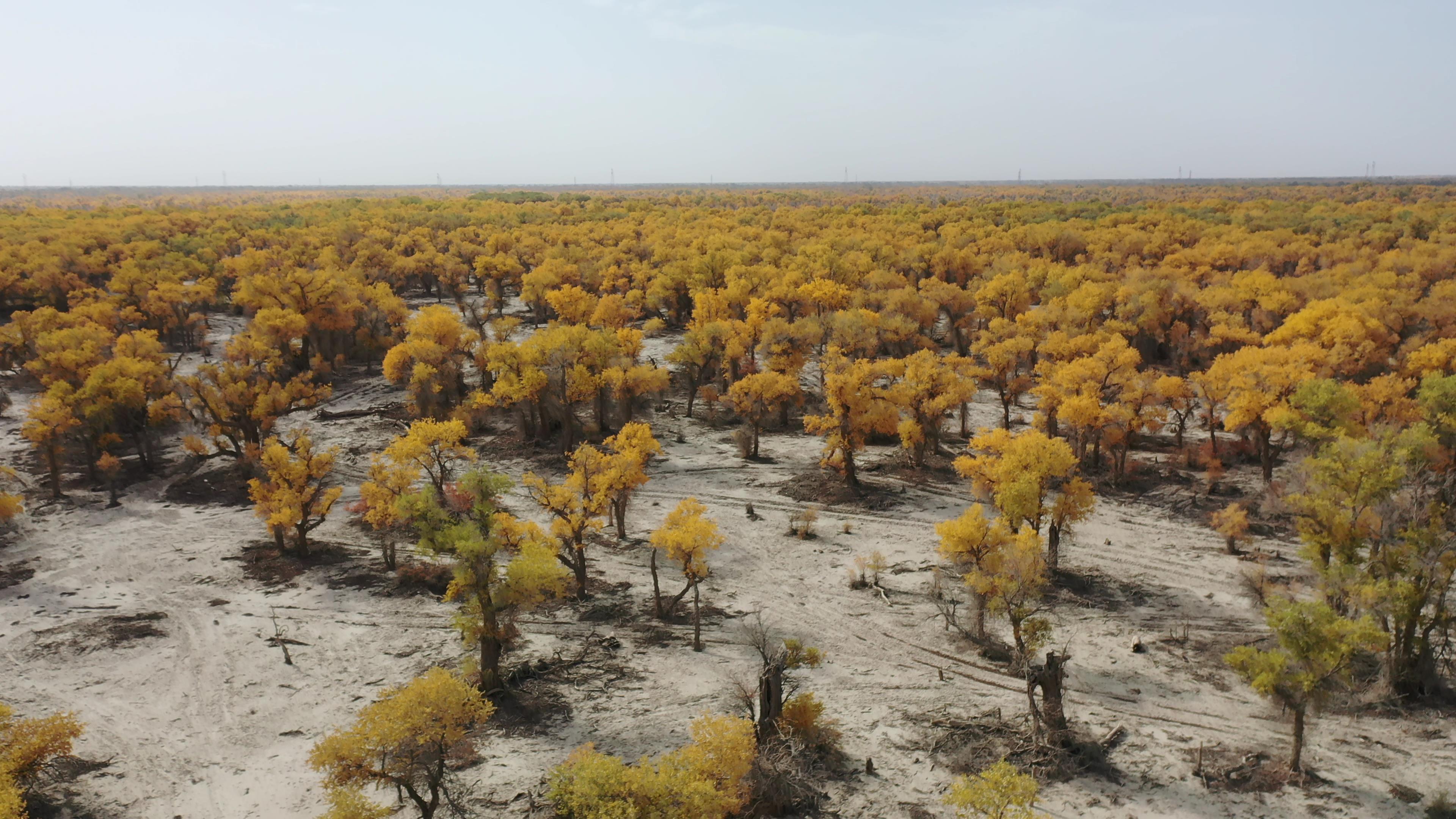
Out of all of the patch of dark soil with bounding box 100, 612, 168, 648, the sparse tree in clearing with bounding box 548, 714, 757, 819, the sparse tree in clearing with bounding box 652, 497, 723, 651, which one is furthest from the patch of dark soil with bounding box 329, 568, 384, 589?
the sparse tree in clearing with bounding box 548, 714, 757, 819

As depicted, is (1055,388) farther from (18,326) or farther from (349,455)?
(18,326)

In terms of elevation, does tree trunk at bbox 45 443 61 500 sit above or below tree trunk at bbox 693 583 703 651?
above

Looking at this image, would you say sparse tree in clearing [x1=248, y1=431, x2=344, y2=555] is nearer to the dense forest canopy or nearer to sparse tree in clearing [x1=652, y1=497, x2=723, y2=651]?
Result: the dense forest canopy

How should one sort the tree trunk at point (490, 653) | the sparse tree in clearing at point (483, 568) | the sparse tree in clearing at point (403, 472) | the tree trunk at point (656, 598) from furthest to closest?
1. the sparse tree in clearing at point (403, 472)
2. the tree trunk at point (656, 598)
3. the tree trunk at point (490, 653)
4. the sparse tree in clearing at point (483, 568)

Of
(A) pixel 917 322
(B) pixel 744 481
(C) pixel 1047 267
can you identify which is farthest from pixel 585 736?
(C) pixel 1047 267

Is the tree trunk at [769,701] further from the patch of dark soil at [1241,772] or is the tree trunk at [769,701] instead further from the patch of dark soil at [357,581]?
the patch of dark soil at [357,581]

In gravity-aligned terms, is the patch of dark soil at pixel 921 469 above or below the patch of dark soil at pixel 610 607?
above

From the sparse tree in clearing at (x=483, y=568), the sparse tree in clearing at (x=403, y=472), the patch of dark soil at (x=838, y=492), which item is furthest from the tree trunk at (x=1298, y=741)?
the sparse tree in clearing at (x=403, y=472)
